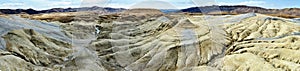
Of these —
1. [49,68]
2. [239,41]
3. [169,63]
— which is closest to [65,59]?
[49,68]

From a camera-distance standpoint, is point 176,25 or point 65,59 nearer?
point 65,59

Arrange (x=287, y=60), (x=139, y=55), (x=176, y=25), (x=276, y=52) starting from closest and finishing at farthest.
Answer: (x=287, y=60) → (x=276, y=52) → (x=139, y=55) → (x=176, y=25)

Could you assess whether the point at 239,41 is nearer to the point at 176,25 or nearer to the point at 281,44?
the point at 281,44

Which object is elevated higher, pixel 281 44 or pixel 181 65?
pixel 281 44

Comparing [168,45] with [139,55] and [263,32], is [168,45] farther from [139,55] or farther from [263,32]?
[263,32]

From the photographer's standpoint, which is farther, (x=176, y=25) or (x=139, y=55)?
(x=176, y=25)

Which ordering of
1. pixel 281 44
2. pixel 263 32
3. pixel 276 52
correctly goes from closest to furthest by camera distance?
pixel 276 52
pixel 281 44
pixel 263 32

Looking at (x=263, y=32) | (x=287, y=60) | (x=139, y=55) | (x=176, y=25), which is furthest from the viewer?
(x=176, y=25)

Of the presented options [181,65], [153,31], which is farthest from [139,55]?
[153,31]

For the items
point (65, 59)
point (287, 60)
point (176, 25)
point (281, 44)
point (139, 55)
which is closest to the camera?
point (287, 60)
